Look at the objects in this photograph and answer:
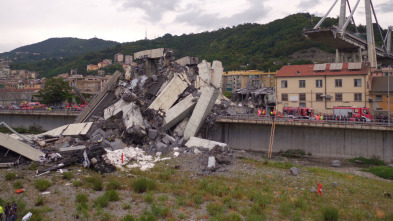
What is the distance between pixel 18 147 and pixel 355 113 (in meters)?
27.5

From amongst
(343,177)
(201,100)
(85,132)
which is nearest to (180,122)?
(201,100)

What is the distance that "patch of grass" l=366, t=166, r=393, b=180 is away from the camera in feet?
62.4

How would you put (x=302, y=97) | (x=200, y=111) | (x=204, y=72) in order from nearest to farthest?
(x=200, y=111), (x=302, y=97), (x=204, y=72)

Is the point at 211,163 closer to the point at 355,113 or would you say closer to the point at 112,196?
the point at 112,196

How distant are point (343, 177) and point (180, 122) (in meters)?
15.3

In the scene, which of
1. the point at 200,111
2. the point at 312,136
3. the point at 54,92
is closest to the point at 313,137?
the point at 312,136

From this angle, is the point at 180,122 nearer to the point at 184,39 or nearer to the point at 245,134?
the point at 245,134

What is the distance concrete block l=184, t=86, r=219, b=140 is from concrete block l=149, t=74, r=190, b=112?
302 centimetres

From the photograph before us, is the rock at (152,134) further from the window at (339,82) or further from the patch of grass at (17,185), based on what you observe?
the window at (339,82)

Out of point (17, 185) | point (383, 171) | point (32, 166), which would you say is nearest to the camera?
point (17, 185)

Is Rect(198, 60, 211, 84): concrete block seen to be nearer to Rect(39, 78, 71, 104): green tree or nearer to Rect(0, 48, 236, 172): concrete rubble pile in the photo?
Rect(0, 48, 236, 172): concrete rubble pile

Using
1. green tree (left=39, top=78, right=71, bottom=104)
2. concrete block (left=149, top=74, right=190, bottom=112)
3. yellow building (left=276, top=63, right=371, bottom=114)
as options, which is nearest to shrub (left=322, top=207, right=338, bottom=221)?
concrete block (left=149, top=74, right=190, bottom=112)

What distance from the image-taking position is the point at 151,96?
3061 centimetres

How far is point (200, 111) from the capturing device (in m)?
26.2
